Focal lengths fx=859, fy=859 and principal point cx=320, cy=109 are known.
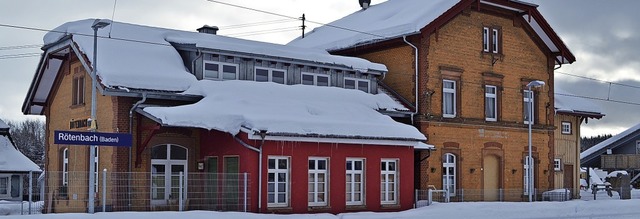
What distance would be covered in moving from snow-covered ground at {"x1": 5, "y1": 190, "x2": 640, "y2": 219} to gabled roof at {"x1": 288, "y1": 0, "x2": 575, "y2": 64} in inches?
288

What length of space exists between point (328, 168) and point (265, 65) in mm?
5306

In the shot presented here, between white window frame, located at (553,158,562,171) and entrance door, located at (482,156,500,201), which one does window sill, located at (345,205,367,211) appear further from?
white window frame, located at (553,158,562,171)

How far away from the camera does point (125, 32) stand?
29.2 metres

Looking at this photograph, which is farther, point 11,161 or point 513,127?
point 11,161

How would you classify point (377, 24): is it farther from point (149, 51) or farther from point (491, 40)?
point (149, 51)

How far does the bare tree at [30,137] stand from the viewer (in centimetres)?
8871

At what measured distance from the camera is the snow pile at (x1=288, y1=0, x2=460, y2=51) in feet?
109

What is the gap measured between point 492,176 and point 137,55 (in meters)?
15.8

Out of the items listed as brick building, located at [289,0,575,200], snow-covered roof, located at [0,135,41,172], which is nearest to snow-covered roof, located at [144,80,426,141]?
brick building, located at [289,0,575,200]

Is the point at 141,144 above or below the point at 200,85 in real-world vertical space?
below

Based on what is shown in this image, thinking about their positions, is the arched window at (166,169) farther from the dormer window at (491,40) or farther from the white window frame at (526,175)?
the white window frame at (526,175)

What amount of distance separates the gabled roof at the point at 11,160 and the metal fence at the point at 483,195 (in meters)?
24.7

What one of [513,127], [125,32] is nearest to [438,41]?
[513,127]

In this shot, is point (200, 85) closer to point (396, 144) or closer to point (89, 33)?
point (89, 33)
